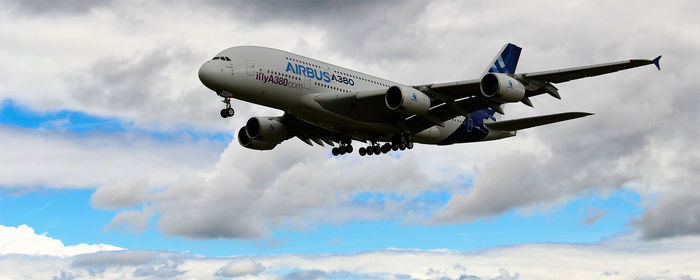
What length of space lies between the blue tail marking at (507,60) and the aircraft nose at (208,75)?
22.9m

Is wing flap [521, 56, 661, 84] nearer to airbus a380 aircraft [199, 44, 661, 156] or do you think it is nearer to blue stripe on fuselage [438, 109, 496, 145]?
airbus a380 aircraft [199, 44, 661, 156]

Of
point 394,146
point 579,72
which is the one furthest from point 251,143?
point 579,72

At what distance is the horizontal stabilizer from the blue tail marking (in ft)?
21.3

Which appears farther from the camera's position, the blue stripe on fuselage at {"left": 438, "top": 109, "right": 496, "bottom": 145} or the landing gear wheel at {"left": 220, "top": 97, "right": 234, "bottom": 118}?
the blue stripe on fuselage at {"left": 438, "top": 109, "right": 496, "bottom": 145}

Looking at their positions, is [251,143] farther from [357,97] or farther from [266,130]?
[357,97]

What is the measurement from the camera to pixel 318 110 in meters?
40.3

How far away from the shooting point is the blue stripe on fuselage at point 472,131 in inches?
1884

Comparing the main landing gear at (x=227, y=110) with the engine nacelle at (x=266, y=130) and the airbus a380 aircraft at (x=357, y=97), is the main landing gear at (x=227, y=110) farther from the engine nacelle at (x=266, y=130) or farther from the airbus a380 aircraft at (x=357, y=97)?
the engine nacelle at (x=266, y=130)

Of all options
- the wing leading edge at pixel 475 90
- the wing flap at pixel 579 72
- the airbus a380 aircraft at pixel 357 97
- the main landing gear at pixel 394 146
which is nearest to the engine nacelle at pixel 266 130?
the airbus a380 aircraft at pixel 357 97

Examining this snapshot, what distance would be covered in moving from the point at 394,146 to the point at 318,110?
669 cm

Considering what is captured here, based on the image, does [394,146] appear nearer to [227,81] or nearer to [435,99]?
[435,99]

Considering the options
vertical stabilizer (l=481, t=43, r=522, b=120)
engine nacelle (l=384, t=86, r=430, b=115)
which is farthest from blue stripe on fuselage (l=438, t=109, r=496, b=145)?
engine nacelle (l=384, t=86, r=430, b=115)

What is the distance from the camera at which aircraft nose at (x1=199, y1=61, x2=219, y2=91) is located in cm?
3772

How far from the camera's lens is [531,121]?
149 feet
